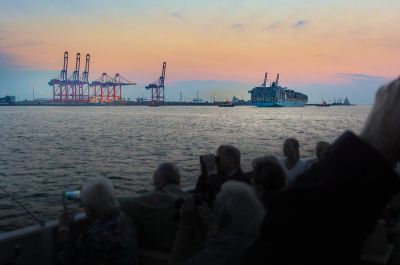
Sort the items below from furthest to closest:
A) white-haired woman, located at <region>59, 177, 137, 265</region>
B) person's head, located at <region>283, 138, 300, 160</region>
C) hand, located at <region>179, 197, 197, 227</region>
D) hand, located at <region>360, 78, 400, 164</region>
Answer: person's head, located at <region>283, 138, 300, 160</region>
white-haired woman, located at <region>59, 177, 137, 265</region>
hand, located at <region>179, 197, 197, 227</region>
hand, located at <region>360, 78, 400, 164</region>

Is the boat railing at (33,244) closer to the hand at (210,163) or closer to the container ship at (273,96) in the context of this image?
the hand at (210,163)

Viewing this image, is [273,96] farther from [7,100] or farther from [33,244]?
[33,244]

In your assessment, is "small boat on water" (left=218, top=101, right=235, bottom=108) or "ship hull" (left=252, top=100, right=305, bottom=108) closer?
"ship hull" (left=252, top=100, right=305, bottom=108)

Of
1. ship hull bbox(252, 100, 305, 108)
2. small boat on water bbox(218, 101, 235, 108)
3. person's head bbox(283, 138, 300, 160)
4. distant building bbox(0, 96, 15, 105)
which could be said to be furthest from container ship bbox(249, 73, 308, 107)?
person's head bbox(283, 138, 300, 160)

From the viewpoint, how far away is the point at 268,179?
289 cm

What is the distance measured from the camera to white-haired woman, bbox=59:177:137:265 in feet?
9.40

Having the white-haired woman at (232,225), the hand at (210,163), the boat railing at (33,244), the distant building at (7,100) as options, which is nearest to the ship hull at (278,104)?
the distant building at (7,100)

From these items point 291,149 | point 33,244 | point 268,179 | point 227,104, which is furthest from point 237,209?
point 227,104

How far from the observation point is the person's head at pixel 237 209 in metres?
2.09

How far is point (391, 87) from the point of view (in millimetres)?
691

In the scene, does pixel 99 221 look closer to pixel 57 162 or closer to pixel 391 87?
pixel 391 87

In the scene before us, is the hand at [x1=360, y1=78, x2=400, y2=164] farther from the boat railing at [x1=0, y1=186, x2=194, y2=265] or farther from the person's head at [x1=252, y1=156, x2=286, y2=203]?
the boat railing at [x1=0, y1=186, x2=194, y2=265]

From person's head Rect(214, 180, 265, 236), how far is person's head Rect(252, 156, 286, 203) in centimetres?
66

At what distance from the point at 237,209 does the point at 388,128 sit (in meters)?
1.49
